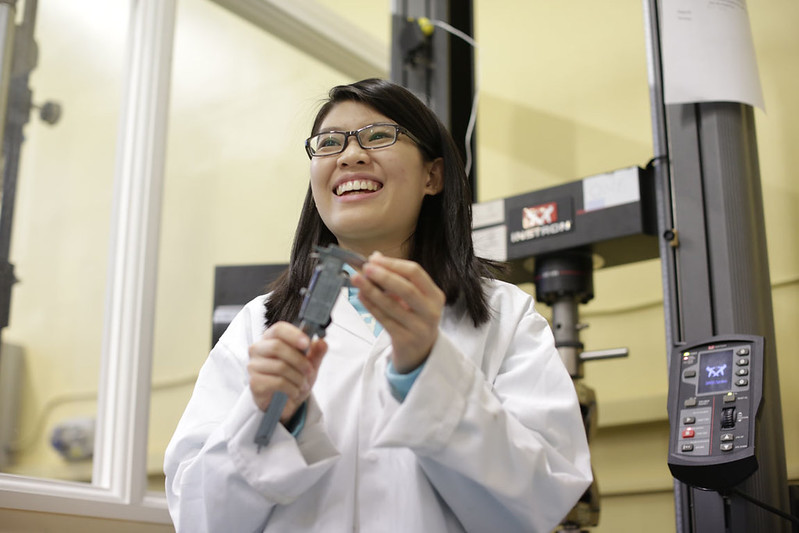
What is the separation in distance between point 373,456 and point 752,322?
835mm

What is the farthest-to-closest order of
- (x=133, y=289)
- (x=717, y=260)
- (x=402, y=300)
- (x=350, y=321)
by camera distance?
(x=133, y=289) → (x=717, y=260) → (x=350, y=321) → (x=402, y=300)

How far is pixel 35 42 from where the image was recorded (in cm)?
196

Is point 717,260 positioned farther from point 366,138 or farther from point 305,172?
point 305,172

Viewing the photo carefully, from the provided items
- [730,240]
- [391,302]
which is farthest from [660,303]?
→ [391,302]

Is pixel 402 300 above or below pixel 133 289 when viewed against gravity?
below

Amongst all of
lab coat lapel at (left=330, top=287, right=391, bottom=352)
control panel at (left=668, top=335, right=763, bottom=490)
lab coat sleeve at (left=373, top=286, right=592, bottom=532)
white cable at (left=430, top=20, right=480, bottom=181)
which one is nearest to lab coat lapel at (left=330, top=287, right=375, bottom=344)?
lab coat lapel at (left=330, top=287, right=391, bottom=352)

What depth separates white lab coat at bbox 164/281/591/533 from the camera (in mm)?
889

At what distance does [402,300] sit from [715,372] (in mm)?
795

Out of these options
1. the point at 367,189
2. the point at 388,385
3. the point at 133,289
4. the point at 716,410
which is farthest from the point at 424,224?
the point at 133,289

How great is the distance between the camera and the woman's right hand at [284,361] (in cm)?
86

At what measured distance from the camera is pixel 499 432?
35.7 inches

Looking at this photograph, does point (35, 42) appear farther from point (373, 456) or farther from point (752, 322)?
point (752, 322)

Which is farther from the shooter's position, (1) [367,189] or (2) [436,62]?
→ (2) [436,62]

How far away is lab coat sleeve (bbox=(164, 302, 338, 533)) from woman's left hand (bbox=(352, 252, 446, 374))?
0.52 ft
